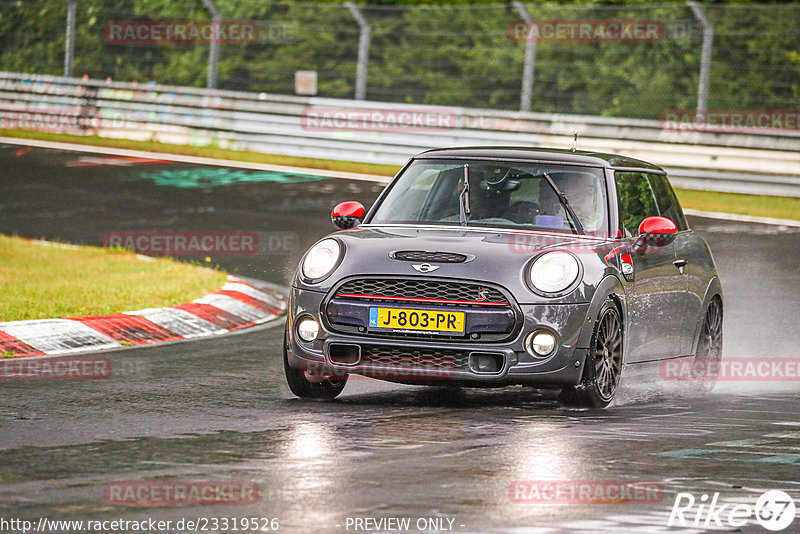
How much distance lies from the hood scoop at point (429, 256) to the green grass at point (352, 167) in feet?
40.1

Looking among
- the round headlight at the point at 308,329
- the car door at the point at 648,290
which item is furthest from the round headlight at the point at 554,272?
the round headlight at the point at 308,329

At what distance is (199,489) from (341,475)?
614 mm

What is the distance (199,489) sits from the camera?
581cm

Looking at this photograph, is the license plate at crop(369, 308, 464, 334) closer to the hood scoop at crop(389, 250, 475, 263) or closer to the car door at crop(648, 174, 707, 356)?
the hood scoop at crop(389, 250, 475, 263)

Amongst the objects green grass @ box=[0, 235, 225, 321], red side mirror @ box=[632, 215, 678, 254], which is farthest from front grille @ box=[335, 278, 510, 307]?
green grass @ box=[0, 235, 225, 321]

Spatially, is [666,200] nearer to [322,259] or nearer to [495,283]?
[495,283]

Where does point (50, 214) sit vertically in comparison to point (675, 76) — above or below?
below

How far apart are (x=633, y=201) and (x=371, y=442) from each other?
3028 millimetres

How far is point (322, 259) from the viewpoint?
8.27 metres

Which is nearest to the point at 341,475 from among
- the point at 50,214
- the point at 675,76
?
the point at 50,214

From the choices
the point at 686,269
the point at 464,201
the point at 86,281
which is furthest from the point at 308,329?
the point at 86,281

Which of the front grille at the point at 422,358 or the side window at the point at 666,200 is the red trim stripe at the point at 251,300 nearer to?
the side window at the point at 666,200

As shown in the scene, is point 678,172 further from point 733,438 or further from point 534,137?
point 733,438

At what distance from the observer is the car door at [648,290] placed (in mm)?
8688
